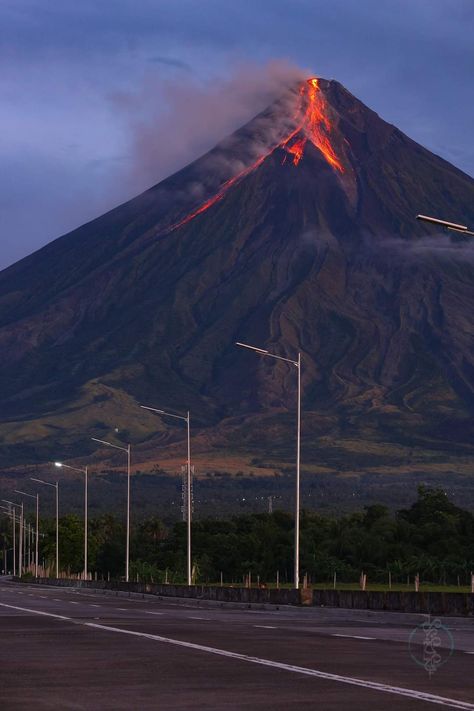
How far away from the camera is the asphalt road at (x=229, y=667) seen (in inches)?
643

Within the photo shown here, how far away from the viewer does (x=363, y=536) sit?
456 feet

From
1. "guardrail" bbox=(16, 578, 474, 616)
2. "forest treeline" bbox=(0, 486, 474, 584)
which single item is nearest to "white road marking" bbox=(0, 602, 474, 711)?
"guardrail" bbox=(16, 578, 474, 616)

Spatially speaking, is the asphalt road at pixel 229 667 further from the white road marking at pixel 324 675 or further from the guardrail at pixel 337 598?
the guardrail at pixel 337 598

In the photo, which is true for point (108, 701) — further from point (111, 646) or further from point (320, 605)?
point (320, 605)

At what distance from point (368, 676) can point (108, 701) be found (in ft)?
12.6

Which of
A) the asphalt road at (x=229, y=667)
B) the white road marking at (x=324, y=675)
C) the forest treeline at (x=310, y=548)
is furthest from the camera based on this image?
the forest treeline at (x=310, y=548)

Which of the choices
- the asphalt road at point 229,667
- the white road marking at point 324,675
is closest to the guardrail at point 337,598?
the asphalt road at point 229,667

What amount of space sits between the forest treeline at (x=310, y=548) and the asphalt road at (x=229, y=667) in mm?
85853

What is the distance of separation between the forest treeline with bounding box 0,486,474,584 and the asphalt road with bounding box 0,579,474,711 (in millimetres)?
85853

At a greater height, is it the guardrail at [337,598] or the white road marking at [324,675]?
the white road marking at [324,675]

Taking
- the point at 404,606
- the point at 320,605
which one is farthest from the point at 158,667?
the point at 320,605

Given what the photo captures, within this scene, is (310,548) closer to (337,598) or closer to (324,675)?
(337,598)

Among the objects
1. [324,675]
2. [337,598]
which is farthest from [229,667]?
[337,598]

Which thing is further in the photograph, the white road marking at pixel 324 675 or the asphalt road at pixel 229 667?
the asphalt road at pixel 229 667
